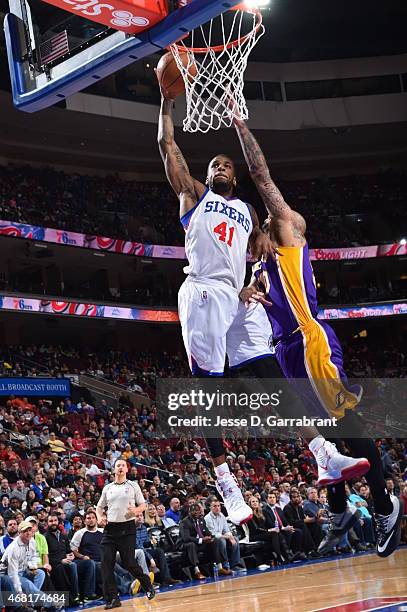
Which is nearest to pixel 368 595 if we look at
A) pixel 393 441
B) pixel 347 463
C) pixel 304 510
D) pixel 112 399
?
pixel 304 510

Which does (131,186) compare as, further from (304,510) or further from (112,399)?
(304,510)

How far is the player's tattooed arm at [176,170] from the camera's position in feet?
14.3

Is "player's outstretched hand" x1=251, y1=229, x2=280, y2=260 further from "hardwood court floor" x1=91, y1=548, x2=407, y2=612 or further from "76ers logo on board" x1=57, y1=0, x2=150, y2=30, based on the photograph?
"hardwood court floor" x1=91, y1=548, x2=407, y2=612

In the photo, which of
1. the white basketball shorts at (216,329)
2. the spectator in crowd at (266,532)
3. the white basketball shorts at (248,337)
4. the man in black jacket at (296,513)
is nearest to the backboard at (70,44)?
the white basketball shorts at (216,329)

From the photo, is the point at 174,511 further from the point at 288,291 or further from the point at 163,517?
the point at 288,291

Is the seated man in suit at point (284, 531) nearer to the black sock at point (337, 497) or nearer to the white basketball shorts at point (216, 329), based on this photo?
the black sock at point (337, 497)

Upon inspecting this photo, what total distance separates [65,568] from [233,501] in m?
7.60

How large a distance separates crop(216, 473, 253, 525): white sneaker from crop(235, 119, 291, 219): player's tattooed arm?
1.46 m

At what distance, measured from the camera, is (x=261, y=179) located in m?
4.43

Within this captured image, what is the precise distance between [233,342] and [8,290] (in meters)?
21.2

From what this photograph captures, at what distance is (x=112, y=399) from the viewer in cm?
2405

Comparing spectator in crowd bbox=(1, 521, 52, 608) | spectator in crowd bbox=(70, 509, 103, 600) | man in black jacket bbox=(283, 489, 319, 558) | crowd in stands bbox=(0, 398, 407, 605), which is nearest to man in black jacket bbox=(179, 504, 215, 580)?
crowd in stands bbox=(0, 398, 407, 605)

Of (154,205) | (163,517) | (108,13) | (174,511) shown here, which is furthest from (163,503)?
(154,205)

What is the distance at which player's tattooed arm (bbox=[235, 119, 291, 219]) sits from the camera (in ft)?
14.4
